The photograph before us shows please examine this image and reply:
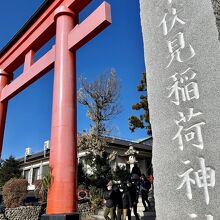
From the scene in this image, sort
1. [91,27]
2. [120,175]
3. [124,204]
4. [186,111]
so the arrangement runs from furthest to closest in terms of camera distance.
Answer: [120,175], [124,204], [91,27], [186,111]

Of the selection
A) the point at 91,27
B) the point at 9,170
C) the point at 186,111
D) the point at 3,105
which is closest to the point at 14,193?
the point at 3,105

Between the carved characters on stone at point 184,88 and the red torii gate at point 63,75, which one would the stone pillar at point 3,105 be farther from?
the carved characters on stone at point 184,88

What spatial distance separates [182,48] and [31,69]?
20.9 feet

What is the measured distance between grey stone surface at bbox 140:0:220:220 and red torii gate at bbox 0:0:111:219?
10.4ft

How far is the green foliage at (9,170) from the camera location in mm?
21344

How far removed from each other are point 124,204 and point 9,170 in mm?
16852

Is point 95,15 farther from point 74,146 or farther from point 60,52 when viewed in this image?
point 74,146

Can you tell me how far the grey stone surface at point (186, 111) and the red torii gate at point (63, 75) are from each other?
3185 millimetres

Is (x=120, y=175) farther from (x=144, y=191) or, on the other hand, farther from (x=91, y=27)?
(x=91, y=27)

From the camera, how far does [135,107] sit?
53.4ft

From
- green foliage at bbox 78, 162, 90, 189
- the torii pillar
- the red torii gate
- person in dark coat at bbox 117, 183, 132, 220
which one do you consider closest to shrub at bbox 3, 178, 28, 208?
green foliage at bbox 78, 162, 90, 189

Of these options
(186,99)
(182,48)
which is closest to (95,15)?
(182,48)

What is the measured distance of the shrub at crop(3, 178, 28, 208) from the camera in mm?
11555

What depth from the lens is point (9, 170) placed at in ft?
Result: 71.3
